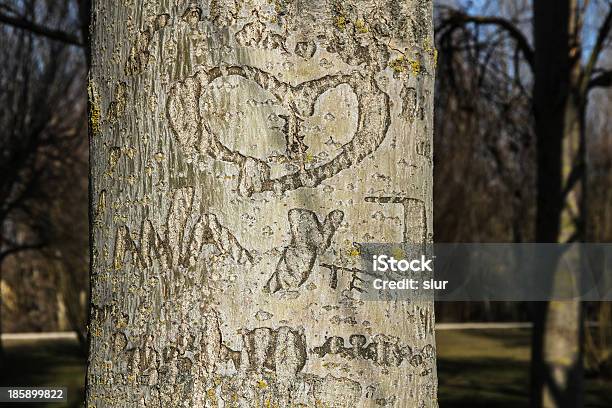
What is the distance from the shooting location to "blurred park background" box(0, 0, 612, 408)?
6.17m

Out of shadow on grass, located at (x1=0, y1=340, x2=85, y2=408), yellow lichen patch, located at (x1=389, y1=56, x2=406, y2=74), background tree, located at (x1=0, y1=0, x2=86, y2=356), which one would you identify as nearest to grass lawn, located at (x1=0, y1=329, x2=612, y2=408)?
shadow on grass, located at (x1=0, y1=340, x2=85, y2=408)

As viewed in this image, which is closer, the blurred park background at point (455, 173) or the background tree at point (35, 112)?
the blurred park background at point (455, 173)

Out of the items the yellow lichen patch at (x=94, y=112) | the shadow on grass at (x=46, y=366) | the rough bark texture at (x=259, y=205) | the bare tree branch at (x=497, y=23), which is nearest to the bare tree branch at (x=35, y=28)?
the bare tree branch at (x=497, y=23)

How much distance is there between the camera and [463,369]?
32.8ft

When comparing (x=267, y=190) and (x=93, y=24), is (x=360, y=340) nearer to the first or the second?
(x=267, y=190)

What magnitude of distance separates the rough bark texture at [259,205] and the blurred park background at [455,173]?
168 cm

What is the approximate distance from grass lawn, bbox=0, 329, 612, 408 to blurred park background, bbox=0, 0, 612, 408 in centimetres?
3

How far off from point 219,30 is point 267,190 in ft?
0.66

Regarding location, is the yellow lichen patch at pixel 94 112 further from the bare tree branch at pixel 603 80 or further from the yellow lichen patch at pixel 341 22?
the bare tree branch at pixel 603 80

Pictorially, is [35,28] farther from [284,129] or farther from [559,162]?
[284,129]

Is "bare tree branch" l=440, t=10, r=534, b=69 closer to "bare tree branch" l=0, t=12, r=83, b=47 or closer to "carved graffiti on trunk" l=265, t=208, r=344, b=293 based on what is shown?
"bare tree branch" l=0, t=12, r=83, b=47

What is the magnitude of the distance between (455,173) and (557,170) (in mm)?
7494

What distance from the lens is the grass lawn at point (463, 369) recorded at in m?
8.21

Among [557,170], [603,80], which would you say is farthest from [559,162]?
[603,80]
